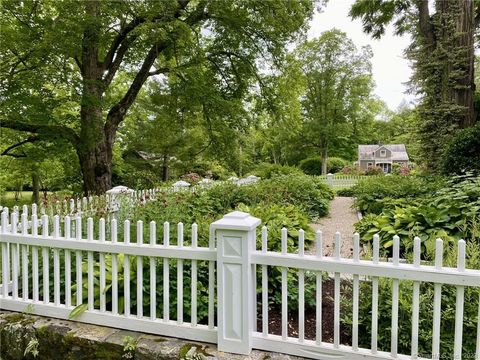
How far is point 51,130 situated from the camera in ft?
27.8

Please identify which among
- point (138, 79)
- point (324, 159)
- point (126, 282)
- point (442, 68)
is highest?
point (442, 68)

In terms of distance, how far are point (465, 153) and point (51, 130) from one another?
10617 mm

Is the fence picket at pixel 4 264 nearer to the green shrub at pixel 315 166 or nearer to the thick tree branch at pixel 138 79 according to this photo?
the thick tree branch at pixel 138 79

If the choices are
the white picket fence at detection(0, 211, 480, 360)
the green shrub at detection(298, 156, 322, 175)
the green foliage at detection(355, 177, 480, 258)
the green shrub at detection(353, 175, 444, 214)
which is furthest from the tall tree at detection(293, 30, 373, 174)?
the white picket fence at detection(0, 211, 480, 360)

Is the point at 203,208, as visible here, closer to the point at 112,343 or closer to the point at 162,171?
the point at 112,343

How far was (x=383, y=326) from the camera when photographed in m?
2.44

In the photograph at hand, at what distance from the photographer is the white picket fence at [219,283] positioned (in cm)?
205

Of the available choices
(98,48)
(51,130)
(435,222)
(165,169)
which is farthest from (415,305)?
(165,169)

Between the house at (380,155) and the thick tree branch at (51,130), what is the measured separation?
28.7 meters

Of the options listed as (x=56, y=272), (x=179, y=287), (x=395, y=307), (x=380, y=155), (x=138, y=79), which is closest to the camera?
(x=395, y=307)

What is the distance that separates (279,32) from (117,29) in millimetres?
4546

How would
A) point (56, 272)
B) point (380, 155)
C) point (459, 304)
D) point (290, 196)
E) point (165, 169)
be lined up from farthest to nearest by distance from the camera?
point (380, 155), point (165, 169), point (290, 196), point (56, 272), point (459, 304)

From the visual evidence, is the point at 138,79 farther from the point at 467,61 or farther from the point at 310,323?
the point at 467,61

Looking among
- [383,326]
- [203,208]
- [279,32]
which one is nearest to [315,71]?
[279,32]
